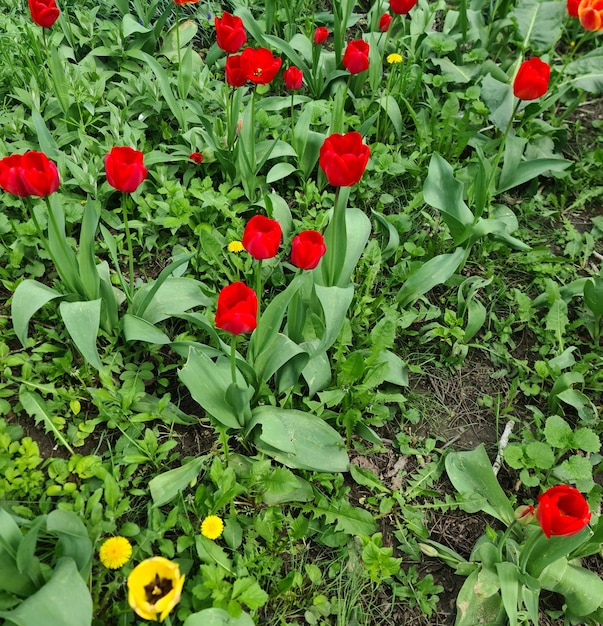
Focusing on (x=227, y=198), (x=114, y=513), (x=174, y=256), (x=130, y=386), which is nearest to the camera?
(x=114, y=513)

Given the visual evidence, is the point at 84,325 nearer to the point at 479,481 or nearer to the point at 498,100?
the point at 479,481

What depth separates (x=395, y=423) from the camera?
7.04 feet

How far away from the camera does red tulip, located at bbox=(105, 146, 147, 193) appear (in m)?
1.74

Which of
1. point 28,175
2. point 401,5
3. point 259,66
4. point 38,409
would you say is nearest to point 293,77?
point 259,66

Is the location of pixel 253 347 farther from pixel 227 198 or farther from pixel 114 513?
pixel 227 198

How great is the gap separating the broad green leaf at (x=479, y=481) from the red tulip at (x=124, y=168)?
1.36 m

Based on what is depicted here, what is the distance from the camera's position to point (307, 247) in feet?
5.51

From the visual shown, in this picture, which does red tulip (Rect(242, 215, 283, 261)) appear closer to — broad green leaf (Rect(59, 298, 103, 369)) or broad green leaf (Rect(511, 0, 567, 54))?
broad green leaf (Rect(59, 298, 103, 369))

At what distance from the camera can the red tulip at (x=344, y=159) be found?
1713 millimetres

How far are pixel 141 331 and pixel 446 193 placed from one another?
139 centimetres

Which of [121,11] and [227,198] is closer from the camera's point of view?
[227,198]

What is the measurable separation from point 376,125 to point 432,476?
6.30 ft

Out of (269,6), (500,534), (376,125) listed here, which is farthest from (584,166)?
(500,534)

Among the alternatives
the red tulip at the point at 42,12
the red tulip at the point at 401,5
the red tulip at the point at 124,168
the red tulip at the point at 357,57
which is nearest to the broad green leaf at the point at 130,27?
the red tulip at the point at 42,12
